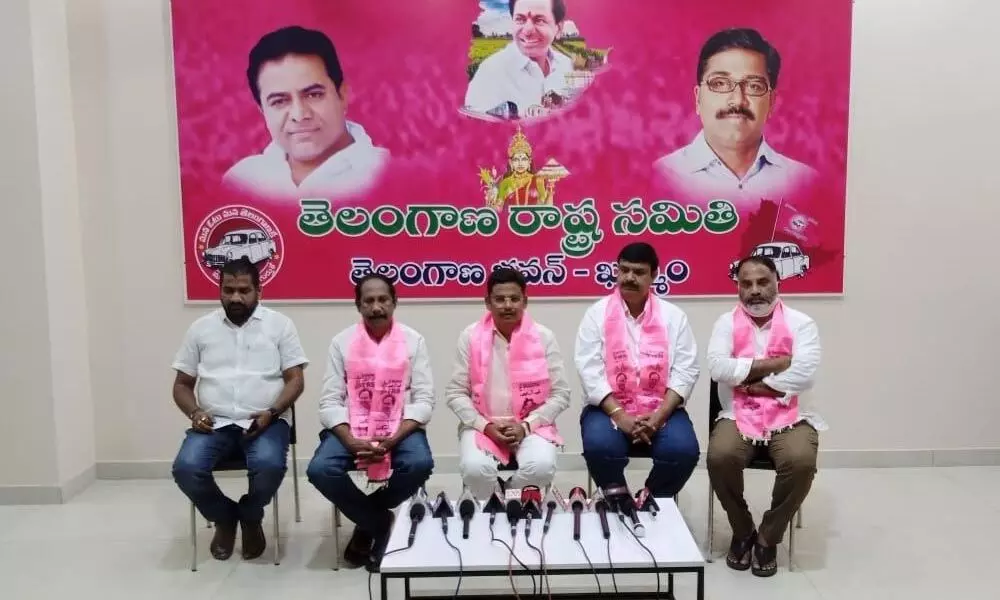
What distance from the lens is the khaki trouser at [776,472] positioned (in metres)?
3.06

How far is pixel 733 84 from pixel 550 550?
2.92 meters

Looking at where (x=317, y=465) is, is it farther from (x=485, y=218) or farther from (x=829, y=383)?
(x=829, y=383)

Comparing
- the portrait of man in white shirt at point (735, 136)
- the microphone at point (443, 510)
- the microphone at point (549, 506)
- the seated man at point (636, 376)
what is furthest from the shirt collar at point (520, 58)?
the microphone at point (443, 510)

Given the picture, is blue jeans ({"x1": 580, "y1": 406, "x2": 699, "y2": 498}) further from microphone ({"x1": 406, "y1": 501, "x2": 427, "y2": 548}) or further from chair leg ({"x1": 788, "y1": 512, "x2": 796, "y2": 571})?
microphone ({"x1": 406, "y1": 501, "x2": 427, "y2": 548})

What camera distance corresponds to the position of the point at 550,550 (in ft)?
7.57

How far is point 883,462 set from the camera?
4.41 m

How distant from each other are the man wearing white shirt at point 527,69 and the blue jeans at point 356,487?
197 centimetres

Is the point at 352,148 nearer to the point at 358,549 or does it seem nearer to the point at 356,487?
the point at 356,487

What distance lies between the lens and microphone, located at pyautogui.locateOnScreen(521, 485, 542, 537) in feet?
8.02

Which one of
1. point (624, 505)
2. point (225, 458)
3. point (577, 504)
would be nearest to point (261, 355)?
point (225, 458)

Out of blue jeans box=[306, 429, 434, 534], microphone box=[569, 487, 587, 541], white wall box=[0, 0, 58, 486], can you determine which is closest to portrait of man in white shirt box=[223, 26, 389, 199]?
white wall box=[0, 0, 58, 486]

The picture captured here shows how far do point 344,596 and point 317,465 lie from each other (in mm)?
528

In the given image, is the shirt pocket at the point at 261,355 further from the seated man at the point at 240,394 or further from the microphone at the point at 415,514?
the microphone at the point at 415,514

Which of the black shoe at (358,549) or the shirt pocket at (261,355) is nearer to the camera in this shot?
the black shoe at (358,549)
